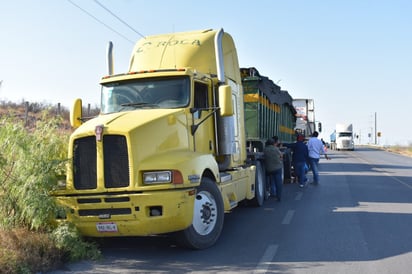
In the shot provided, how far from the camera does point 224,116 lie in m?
8.66

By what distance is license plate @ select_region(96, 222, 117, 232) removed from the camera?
702 centimetres

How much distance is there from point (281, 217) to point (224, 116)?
3.02 m

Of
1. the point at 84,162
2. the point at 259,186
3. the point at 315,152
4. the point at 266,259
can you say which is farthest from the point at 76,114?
the point at 315,152

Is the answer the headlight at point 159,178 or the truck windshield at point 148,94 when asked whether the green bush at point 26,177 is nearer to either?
the headlight at point 159,178

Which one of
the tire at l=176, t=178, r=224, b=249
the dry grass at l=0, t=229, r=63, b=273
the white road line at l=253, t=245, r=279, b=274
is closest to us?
the dry grass at l=0, t=229, r=63, b=273

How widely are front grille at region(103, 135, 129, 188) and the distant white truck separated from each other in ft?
182

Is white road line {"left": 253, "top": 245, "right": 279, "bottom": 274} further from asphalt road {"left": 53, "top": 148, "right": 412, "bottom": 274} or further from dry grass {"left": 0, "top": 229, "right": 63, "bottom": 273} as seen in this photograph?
dry grass {"left": 0, "top": 229, "right": 63, "bottom": 273}

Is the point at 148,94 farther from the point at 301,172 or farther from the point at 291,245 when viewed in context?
the point at 301,172

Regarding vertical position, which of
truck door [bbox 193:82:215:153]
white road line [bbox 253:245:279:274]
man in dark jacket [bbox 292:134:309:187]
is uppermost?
truck door [bbox 193:82:215:153]

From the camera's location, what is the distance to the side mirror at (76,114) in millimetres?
9031

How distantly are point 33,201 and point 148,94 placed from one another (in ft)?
8.70

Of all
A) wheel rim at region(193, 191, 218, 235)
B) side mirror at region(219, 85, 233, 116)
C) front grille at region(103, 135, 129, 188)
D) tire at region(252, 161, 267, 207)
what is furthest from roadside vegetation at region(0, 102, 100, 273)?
tire at region(252, 161, 267, 207)

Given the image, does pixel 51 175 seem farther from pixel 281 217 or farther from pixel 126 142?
pixel 281 217

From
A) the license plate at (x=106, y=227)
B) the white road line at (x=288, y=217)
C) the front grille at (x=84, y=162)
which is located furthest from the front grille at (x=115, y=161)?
the white road line at (x=288, y=217)
